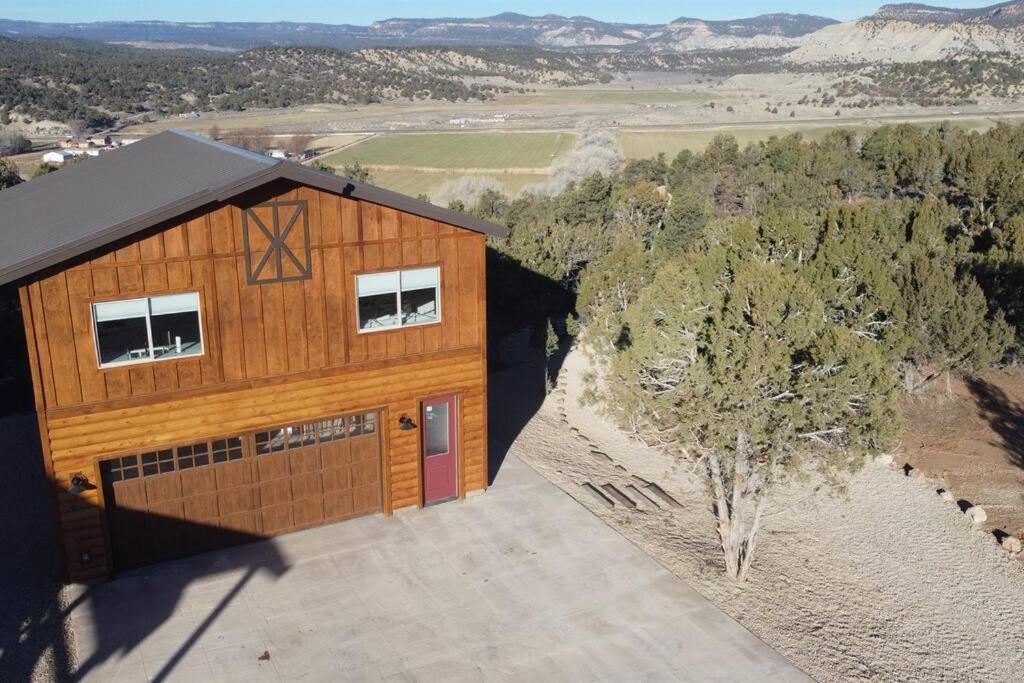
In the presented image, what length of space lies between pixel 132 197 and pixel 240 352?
3.06 meters

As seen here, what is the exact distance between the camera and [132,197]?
1291 centimetres

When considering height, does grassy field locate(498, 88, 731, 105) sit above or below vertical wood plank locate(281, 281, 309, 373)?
above

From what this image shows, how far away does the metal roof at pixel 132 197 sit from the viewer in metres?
10.9

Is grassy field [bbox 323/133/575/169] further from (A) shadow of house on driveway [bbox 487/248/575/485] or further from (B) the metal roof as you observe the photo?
(B) the metal roof

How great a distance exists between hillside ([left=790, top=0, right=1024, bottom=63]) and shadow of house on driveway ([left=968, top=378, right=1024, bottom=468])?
123849mm

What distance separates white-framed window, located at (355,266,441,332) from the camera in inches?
519

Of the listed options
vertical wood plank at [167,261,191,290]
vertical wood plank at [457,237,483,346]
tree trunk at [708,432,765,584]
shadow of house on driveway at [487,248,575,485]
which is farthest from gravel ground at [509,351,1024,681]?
vertical wood plank at [167,261,191,290]

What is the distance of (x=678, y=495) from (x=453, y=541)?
4727 millimetres

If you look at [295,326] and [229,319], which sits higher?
[229,319]

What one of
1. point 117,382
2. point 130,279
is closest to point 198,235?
point 130,279

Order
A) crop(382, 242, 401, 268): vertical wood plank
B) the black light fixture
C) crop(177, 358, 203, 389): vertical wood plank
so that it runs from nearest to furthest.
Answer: the black light fixture → crop(177, 358, 203, 389): vertical wood plank → crop(382, 242, 401, 268): vertical wood plank

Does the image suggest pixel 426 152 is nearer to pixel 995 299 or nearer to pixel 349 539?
pixel 995 299

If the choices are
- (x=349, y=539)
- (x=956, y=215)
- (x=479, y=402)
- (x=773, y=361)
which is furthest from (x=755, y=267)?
(x=956, y=215)

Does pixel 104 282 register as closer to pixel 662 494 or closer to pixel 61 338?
pixel 61 338
